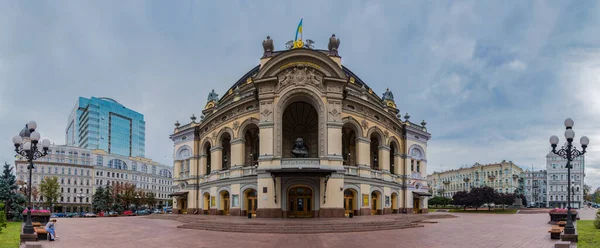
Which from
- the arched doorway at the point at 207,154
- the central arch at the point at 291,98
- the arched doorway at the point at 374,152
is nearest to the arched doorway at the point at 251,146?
the arched doorway at the point at 207,154

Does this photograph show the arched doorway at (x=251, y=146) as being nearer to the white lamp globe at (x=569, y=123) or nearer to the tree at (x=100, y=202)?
the white lamp globe at (x=569, y=123)

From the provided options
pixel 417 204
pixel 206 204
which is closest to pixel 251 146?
pixel 206 204

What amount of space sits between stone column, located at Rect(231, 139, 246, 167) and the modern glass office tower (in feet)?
360

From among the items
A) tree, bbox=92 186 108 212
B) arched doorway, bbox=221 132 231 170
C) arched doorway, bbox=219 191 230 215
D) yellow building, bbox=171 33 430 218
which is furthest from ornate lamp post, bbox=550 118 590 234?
tree, bbox=92 186 108 212

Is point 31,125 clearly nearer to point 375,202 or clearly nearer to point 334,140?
point 334,140

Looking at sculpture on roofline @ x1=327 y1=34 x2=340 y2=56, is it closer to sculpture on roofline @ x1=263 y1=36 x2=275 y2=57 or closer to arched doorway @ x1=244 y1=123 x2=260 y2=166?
sculpture on roofline @ x1=263 y1=36 x2=275 y2=57

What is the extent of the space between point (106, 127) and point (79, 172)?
4265 centimetres

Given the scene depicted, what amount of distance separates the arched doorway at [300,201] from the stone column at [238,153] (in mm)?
6862

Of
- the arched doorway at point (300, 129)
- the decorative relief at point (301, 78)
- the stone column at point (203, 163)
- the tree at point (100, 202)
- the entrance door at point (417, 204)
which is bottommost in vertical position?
the tree at point (100, 202)

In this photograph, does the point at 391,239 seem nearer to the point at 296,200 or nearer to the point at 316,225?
the point at 316,225

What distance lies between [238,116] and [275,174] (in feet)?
30.4

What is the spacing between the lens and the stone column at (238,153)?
39.7m

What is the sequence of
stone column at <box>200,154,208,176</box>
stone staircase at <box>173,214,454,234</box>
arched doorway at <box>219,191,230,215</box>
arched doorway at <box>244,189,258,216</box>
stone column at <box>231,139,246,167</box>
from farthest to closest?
stone column at <box>200,154,208,176</box>
arched doorway at <box>219,191,230,215</box>
stone column at <box>231,139,246,167</box>
arched doorway at <box>244,189,258,216</box>
stone staircase at <box>173,214,454,234</box>

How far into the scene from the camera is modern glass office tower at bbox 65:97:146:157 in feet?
441
